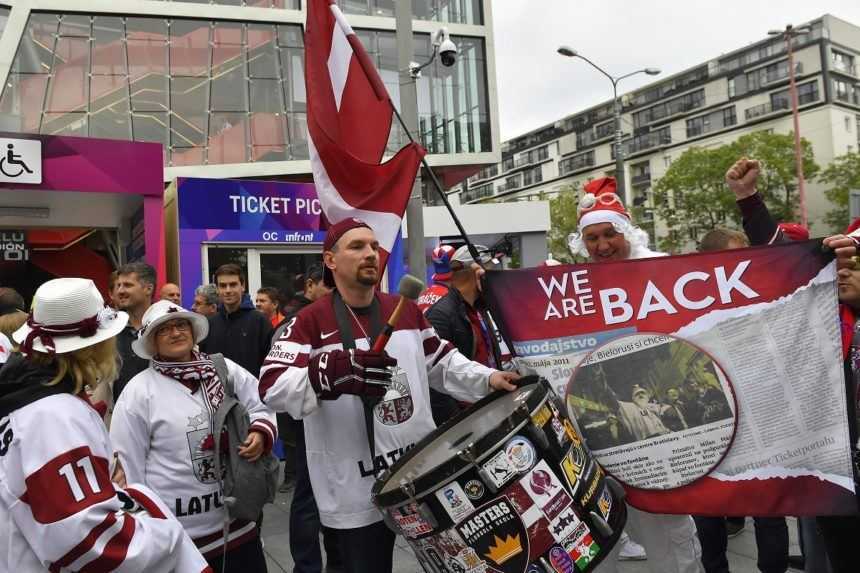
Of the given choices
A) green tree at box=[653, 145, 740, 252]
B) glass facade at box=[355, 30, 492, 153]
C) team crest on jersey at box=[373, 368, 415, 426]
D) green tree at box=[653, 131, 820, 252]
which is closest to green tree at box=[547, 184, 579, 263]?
green tree at box=[653, 131, 820, 252]

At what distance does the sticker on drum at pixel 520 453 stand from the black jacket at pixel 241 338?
389 cm

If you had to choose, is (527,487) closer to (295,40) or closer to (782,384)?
(782,384)

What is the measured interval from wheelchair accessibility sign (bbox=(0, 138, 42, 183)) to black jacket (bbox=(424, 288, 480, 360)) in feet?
19.2

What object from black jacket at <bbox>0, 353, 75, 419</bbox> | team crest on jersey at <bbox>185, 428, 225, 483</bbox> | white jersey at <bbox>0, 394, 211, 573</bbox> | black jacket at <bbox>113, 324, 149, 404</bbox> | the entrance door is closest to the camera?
white jersey at <bbox>0, 394, 211, 573</bbox>

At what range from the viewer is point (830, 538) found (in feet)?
9.86

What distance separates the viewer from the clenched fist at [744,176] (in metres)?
3.45

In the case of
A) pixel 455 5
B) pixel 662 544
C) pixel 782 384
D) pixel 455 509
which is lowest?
pixel 662 544

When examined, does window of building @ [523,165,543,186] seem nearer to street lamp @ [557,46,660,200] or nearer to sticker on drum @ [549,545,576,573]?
street lamp @ [557,46,660,200]

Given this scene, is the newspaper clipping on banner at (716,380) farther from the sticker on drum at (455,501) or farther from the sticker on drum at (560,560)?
the sticker on drum at (455,501)

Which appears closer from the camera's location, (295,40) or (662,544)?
(662,544)

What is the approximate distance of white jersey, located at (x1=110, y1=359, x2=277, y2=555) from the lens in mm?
2969

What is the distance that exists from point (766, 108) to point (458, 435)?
69869 millimetres

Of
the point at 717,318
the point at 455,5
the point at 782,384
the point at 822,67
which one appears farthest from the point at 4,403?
the point at 822,67

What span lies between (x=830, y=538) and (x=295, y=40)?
21.8 metres
